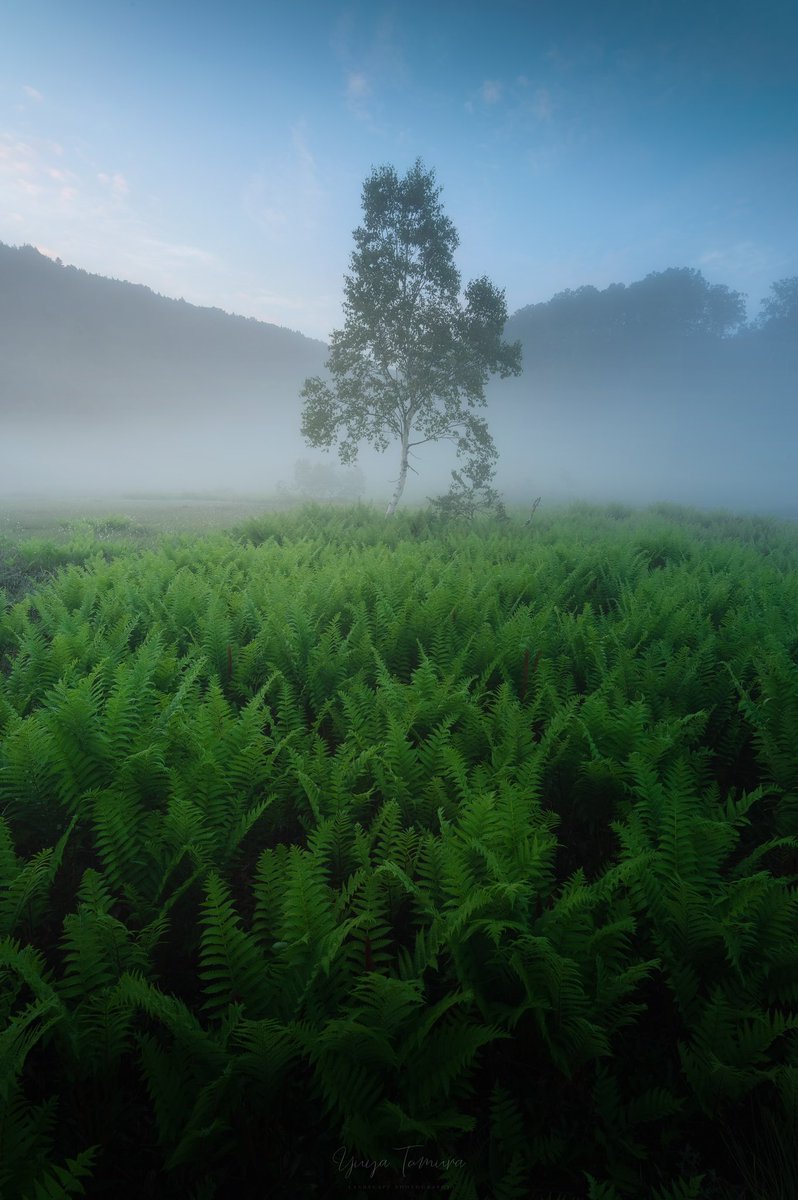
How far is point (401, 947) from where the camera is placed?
5.76ft

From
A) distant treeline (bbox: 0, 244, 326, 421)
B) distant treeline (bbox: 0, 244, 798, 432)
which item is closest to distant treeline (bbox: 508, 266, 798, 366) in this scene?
distant treeline (bbox: 0, 244, 798, 432)

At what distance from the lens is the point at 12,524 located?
15.6m

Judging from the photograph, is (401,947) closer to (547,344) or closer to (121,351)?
(547,344)

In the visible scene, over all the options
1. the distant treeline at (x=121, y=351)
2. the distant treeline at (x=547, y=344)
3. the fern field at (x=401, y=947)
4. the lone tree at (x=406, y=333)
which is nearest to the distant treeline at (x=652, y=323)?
the distant treeline at (x=547, y=344)

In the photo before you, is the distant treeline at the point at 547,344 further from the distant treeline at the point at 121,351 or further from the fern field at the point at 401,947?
the fern field at the point at 401,947

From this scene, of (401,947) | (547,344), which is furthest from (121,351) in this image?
(401,947)

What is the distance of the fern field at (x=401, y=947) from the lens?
1367 millimetres

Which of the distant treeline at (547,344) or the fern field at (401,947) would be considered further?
the distant treeline at (547,344)

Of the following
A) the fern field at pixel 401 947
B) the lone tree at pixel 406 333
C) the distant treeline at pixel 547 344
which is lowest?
the fern field at pixel 401 947

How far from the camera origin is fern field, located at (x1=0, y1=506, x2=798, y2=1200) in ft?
4.49

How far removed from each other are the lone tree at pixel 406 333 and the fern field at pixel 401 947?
1429cm

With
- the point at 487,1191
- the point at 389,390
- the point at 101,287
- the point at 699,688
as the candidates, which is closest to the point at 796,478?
the point at 389,390

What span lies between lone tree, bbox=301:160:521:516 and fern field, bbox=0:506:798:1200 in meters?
14.3

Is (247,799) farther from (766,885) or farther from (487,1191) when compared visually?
(766,885)
